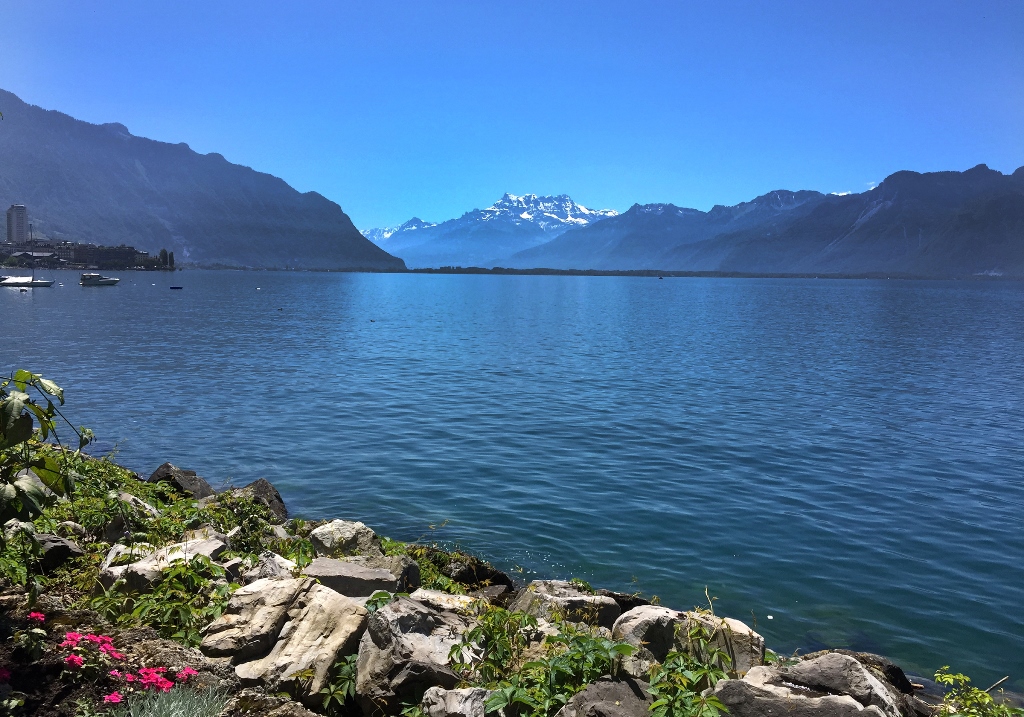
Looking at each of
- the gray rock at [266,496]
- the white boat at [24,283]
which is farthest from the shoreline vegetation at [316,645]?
the white boat at [24,283]

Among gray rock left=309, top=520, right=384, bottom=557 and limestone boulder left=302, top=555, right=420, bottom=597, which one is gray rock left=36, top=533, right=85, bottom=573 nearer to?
limestone boulder left=302, top=555, right=420, bottom=597

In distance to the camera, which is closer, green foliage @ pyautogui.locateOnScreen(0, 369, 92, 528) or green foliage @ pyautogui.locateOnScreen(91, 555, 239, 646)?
green foliage @ pyautogui.locateOnScreen(0, 369, 92, 528)

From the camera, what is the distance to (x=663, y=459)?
82.6ft

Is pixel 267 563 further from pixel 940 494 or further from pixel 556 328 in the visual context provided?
pixel 556 328

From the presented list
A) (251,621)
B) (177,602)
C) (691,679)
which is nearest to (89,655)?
(251,621)

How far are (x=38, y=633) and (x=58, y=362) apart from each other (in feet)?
154

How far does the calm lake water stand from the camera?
15820 mm

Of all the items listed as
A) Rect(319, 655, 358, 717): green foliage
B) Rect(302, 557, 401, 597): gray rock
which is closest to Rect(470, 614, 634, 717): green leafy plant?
Rect(319, 655, 358, 717): green foliage

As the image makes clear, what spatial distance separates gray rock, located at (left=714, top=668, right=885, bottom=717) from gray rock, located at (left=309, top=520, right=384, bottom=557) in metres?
8.26

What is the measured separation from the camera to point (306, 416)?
31516 mm

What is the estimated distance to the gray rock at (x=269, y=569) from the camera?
33.6 ft

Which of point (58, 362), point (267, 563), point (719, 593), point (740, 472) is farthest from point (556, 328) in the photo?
point (267, 563)

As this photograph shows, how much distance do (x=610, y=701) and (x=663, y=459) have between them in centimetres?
1880

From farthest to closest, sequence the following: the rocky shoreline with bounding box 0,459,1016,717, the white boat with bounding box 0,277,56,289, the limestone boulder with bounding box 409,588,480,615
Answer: the white boat with bounding box 0,277,56,289 → the limestone boulder with bounding box 409,588,480,615 → the rocky shoreline with bounding box 0,459,1016,717
